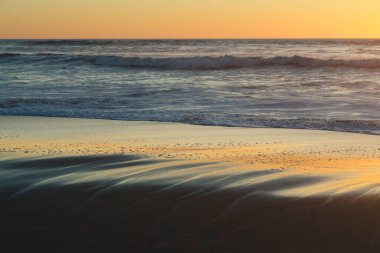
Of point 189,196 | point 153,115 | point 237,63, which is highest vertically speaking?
point 189,196

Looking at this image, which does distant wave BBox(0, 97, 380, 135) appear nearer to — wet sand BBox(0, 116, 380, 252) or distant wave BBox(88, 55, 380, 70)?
wet sand BBox(0, 116, 380, 252)

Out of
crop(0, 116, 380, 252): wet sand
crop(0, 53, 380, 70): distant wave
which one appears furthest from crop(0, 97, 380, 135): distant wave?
crop(0, 53, 380, 70): distant wave

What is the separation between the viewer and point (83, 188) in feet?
13.7

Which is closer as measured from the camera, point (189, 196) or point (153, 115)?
point (189, 196)

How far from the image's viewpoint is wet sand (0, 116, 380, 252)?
321cm

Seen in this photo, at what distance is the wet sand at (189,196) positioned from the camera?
321cm

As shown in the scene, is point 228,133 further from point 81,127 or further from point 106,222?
point 106,222

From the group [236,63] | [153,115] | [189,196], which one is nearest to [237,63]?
[236,63]


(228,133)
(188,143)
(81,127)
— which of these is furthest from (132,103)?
(188,143)

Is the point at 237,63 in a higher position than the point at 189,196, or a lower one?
lower

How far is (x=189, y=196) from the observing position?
3.97 meters

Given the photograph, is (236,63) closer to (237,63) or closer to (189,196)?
(237,63)

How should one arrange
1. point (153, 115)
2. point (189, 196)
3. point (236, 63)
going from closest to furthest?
point (189, 196) → point (153, 115) → point (236, 63)

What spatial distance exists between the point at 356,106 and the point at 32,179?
758cm
